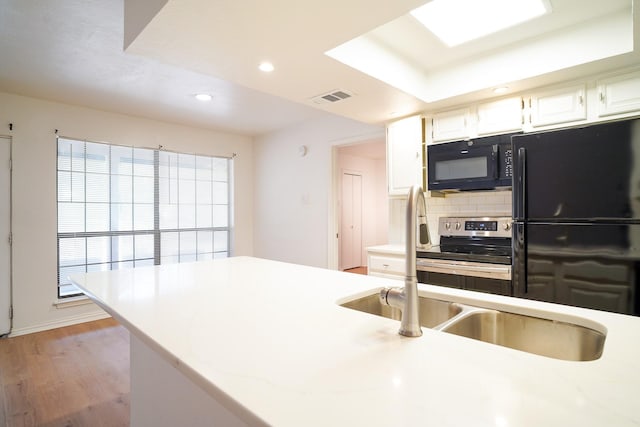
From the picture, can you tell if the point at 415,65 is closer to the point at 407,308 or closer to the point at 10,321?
the point at 407,308

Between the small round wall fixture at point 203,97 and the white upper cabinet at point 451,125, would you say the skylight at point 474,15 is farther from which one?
the small round wall fixture at point 203,97

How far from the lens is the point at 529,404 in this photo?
562 mm

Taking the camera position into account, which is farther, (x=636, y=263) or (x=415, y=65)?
(x=415, y=65)

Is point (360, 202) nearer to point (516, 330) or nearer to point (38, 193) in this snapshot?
point (38, 193)

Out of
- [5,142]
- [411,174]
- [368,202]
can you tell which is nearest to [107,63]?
[5,142]

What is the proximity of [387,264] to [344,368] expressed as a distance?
2401 millimetres

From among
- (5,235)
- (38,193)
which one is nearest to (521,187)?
(38,193)

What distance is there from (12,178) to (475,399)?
14.5 feet

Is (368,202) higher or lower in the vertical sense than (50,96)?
lower

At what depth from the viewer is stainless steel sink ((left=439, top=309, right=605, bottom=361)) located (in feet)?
3.28

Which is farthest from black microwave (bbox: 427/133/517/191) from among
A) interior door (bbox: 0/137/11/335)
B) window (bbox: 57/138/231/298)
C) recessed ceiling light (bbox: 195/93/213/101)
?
interior door (bbox: 0/137/11/335)

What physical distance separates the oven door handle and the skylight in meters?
1.57

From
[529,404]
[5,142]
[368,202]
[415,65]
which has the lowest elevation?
[529,404]

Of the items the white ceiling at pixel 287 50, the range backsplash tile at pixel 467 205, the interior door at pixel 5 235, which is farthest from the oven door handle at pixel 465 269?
the interior door at pixel 5 235
